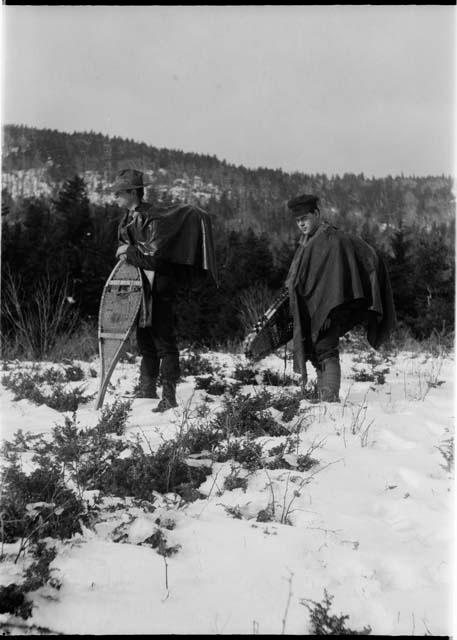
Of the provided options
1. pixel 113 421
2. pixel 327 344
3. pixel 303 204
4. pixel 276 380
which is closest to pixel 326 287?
pixel 327 344

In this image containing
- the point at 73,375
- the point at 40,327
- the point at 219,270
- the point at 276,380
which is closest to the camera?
the point at 276,380

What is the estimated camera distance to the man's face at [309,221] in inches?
237

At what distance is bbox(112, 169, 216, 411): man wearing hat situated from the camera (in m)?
5.69

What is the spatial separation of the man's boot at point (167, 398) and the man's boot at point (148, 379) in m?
0.47

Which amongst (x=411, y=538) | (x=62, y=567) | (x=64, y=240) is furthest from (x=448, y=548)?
(x=64, y=240)

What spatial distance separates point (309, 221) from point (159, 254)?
62.8 inches

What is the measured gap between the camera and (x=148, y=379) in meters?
6.04

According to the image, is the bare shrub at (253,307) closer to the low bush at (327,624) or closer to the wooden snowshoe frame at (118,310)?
the wooden snowshoe frame at (118,310)

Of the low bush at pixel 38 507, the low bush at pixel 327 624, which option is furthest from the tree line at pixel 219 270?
the low bush at pixel 327 624

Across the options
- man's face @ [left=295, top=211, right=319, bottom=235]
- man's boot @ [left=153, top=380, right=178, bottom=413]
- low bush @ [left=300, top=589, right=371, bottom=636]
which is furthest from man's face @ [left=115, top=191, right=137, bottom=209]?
low bush @ [left=300, top=589, right=371, bottom=636]

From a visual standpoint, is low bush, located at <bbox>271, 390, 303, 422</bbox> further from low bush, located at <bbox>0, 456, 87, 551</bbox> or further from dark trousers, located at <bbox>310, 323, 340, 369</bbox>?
low bush, located at <bbox>0, 456, 87, 551</bbox>

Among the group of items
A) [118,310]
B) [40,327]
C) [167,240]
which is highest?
[167,240]

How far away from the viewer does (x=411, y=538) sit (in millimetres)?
2916

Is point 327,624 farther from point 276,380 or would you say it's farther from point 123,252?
point 276,380
